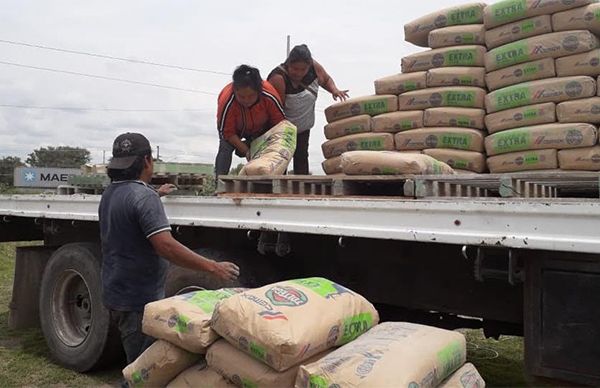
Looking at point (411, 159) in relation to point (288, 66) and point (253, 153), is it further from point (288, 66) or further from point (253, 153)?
point (288, 66)

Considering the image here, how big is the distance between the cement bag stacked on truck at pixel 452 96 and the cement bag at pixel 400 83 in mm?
18

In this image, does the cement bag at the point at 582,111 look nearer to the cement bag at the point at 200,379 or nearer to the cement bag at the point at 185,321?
the cement bag at the point at 185,321

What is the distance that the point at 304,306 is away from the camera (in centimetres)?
247

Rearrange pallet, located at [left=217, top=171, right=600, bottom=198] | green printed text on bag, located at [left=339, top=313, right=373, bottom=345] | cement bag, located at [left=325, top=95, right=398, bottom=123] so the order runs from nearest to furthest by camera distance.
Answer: green printed text on bag, located at [left=339, top=313, right=373, bottom=345], pallet, located at [left=217, top=171, right=600, bottom=198], cement bag, located at [left=325, top=95, right=398, bottom=123]

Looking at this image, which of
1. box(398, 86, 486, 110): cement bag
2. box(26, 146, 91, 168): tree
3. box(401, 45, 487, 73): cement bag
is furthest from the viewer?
box(26, 146, 91, 168): tree

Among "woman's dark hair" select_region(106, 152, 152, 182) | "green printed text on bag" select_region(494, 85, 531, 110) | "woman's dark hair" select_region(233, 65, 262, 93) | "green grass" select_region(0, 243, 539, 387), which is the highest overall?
"woman's dark hair" select_region(233, 65, 262, 93)

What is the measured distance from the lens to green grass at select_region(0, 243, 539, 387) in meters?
4.53

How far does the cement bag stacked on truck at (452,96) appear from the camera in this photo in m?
4.40

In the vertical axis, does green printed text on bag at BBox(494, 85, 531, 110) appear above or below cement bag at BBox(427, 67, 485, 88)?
below

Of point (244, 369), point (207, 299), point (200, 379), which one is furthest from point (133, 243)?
point (244, 369)

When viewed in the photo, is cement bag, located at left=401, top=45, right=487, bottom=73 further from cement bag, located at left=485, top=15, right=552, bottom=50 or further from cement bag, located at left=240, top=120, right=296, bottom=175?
cement bag, located at left=240, top=120, right=296, bottom=175

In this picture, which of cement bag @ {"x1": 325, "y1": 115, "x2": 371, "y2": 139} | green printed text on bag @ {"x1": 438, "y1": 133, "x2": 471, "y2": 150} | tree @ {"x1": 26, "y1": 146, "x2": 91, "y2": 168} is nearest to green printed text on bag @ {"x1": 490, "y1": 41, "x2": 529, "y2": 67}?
green printed text on bag @ {"x1": 438, "y1": 133, "x2": 471, "y2": 150}

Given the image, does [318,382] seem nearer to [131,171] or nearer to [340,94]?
[131,171]

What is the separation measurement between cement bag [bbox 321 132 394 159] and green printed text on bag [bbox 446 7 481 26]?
1017 millimetres
